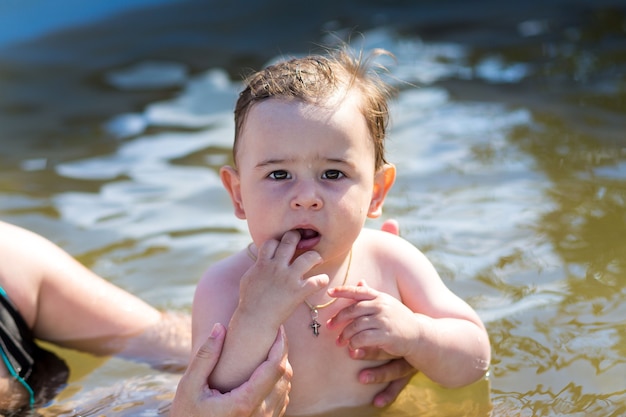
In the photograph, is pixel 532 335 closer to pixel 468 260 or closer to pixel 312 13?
pixel 468 260

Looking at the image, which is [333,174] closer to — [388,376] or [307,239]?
[307,239]

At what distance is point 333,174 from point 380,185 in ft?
0.83

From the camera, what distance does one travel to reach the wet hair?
2.28 meters

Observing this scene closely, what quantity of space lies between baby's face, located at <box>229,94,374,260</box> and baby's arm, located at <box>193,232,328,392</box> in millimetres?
74

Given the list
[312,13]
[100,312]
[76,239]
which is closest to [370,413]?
[100,312]

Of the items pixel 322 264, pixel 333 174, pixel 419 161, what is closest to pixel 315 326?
pixel 322 264

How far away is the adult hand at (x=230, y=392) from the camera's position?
6.97 ft

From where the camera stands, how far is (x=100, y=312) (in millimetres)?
2949

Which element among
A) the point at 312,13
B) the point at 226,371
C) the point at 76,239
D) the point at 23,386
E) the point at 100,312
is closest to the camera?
the point at 226,371

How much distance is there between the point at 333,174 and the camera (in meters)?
2.26

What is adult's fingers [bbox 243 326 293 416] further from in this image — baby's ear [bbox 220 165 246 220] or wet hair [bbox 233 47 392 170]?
wet hair [bbox 233 47 392 170]

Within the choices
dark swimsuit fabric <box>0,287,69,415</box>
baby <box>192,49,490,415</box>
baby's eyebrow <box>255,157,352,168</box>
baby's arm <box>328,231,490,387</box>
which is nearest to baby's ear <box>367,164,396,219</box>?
baby <box>192,49,490,415</box>

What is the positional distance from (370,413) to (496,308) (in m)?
0.74

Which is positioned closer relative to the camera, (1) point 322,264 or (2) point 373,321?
(2) point 373,321
